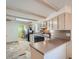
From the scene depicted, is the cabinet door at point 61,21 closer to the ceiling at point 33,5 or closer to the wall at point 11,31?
the ceiling at point 33,5

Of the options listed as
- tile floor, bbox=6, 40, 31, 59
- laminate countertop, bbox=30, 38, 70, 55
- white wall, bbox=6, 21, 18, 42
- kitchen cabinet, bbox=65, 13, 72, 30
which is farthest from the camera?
white wall, bbox=6, 21, 18, 42

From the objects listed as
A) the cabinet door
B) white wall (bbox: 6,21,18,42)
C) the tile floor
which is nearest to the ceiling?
the cabinet door

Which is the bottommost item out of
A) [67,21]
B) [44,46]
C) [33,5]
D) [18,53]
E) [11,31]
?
[18,53]

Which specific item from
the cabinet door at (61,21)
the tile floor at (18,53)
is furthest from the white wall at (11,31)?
the cabinet door at (61,21)

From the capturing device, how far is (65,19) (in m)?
3.51

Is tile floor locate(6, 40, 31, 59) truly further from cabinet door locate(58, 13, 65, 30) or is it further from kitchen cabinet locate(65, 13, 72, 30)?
kitchen cabinet locate(65, 13, 72, 30)

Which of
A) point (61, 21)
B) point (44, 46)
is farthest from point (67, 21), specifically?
point (44, 46)

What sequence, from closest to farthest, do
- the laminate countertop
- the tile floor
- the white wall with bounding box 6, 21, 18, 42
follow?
the laminate countertop
the tile floor
the white wall with bounding box 6, 21, 18, 42

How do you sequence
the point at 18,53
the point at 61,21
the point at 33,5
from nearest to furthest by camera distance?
the point at 33,5 < the point at 61,21 < the point at 18,53

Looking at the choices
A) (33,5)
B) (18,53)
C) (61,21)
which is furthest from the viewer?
(18,53)

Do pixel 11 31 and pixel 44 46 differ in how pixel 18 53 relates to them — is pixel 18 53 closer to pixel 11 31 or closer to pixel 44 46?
pixel 44 46

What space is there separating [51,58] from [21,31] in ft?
34.2

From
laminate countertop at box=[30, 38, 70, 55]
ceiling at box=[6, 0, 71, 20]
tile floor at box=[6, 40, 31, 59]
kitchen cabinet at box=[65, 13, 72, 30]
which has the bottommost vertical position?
tile floor at box=[6, 40, 31, 59]

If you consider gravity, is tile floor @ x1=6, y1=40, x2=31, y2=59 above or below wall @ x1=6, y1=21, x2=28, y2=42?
below
